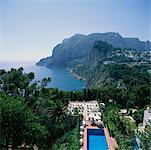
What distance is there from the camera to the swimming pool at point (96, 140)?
841 cm

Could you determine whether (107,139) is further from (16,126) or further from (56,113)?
(16,126)

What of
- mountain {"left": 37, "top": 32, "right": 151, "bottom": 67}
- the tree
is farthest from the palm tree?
mountain {"left": 37, "top": 32, "right": 151, "bottom": 67}

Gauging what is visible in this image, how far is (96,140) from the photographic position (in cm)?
902

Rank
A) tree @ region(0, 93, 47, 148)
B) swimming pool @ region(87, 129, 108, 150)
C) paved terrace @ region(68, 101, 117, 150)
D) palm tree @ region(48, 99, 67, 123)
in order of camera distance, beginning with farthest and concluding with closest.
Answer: palm tree @ region(48, 99, 67, 123) < swimming pool @ region(87, 129, 108, 150) < paved terrace @ region(68, 101, 117, 150) < tree @ region(0, 93, 47, 148)

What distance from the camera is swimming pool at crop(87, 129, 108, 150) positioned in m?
8.41

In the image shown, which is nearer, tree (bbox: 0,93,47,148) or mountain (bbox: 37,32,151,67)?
tree (bbox: 0,93,47,148)

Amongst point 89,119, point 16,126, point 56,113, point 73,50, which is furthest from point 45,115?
point 73,50

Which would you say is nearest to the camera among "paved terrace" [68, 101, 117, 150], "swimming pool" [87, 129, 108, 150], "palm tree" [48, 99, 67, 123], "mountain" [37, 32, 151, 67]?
"paved terrace" [68, 101, 117, 150]

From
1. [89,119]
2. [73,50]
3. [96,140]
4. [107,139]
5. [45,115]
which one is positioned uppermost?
Result: [73,50]

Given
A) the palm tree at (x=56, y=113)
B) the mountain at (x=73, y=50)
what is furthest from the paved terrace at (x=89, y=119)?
the mountain at (x=73, y=50)

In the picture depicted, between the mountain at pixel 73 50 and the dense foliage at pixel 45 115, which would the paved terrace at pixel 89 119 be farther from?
the mountain at pixel 73 50

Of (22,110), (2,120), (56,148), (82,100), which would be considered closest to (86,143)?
(56,148)

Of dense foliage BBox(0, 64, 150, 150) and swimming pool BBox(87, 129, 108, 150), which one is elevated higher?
dense foliage BBox(0, 64, 150, 150)

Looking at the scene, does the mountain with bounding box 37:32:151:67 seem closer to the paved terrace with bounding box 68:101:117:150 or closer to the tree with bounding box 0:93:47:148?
the paved terrace with bounding box 68:101:117:150
